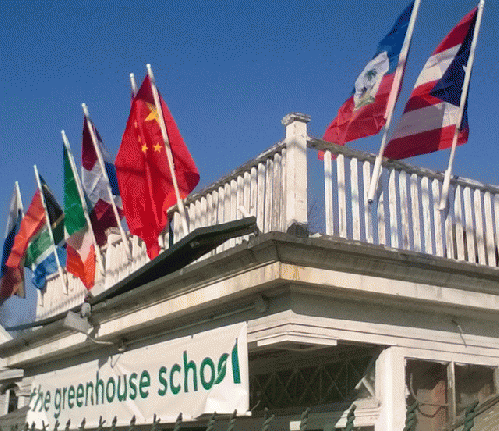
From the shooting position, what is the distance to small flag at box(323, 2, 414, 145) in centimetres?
778

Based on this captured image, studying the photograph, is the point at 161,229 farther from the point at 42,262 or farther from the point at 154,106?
the point at 42,262

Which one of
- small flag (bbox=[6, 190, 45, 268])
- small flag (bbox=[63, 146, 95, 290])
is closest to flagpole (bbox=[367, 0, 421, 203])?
small flag (bbox=[63, 146, 95, 290])

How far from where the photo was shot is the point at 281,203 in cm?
668

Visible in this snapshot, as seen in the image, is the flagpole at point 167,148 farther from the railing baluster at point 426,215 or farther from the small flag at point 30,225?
the small flag at point 30,225

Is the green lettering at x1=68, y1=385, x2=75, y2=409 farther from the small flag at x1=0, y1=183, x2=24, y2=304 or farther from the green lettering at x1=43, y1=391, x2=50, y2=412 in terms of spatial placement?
the small flag at x1=0, y1=183, x2=24, y2=304

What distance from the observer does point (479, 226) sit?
7.82 meters

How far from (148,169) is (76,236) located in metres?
2.95

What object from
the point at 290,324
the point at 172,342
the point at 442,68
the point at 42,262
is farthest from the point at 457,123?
the point at 42,262

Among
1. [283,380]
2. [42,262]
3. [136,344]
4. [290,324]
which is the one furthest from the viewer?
[42,262]

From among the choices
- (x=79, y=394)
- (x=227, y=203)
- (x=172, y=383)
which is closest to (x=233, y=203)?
(x=227, y=203)

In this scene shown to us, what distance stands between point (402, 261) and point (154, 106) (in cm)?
518

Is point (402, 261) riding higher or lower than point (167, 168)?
lower

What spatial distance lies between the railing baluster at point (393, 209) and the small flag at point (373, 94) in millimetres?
632

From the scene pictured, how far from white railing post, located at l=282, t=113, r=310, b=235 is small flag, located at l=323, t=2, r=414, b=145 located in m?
1.18
